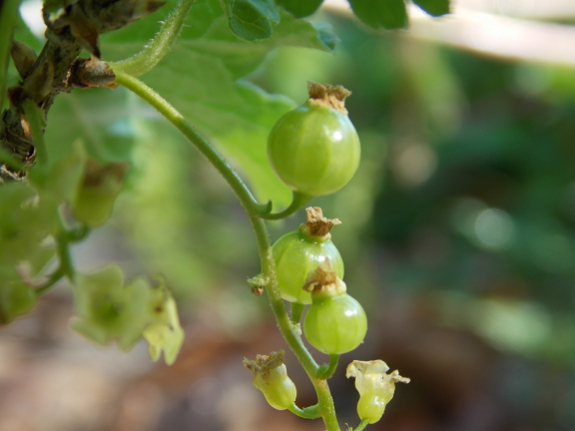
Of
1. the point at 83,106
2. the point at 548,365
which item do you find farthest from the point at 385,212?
the point at 83,106

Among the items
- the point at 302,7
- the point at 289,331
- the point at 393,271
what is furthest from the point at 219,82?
the point at 393,271

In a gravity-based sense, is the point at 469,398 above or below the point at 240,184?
below

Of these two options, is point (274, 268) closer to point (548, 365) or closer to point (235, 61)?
point (235, 61)

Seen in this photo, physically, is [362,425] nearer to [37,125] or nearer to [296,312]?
[296,312]

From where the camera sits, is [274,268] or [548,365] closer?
→ [274,268]

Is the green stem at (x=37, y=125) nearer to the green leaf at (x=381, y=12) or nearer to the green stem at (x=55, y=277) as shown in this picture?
the green stem at (x=55, y=277)
